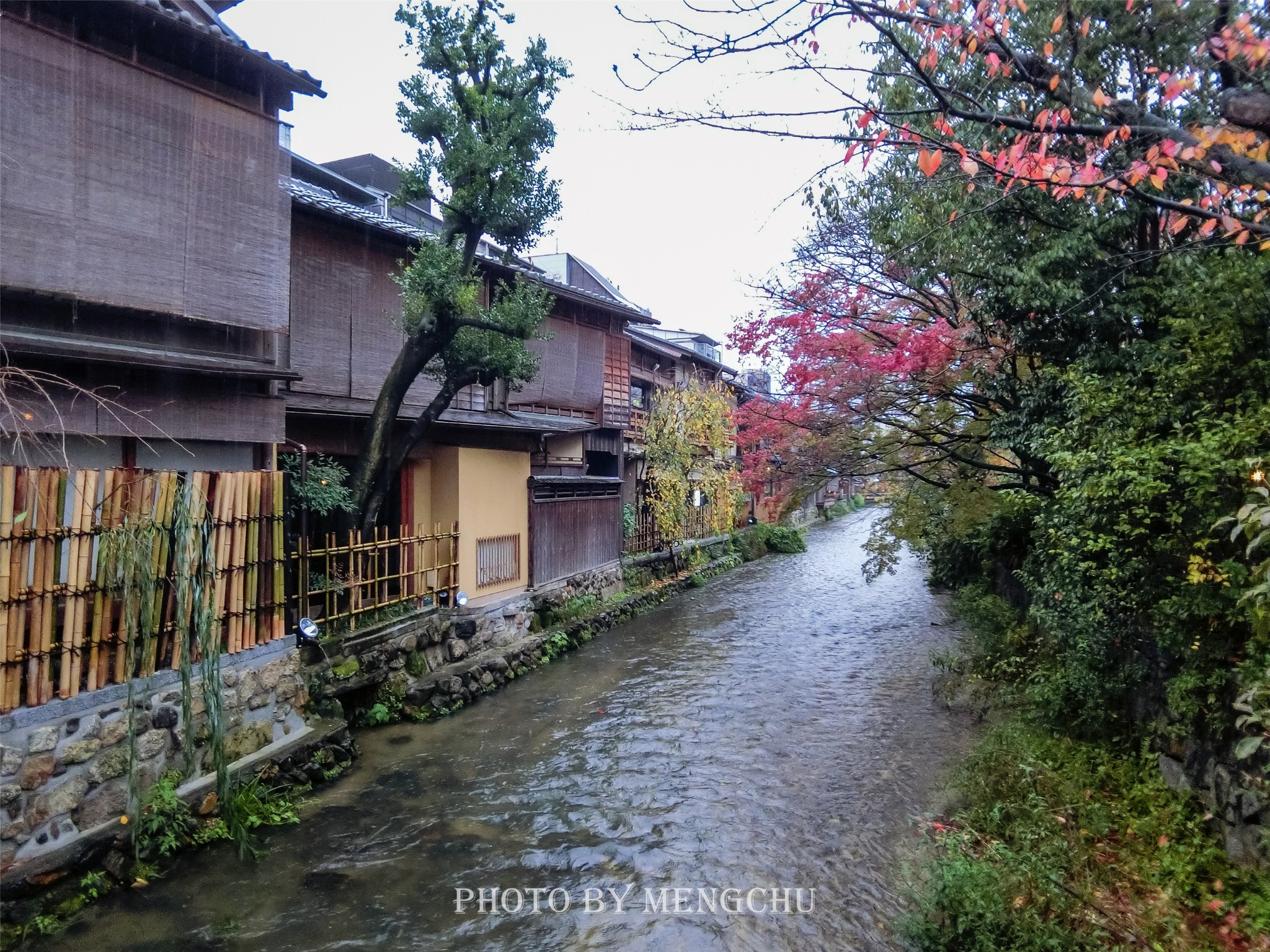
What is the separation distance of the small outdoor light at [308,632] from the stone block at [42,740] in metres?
3.38

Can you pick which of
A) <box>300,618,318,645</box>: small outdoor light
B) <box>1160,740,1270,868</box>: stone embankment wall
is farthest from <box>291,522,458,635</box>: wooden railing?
<box>1160,740,1270,868</box>: stone embankment wall

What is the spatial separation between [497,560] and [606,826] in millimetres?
7544

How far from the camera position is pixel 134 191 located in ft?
27.2

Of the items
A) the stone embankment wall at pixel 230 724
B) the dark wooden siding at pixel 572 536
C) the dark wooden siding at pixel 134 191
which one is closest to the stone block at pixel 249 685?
the stone embankment wall at pixel 230 724

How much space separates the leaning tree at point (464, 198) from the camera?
10703 mm

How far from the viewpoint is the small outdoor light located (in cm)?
931

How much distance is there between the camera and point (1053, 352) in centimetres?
877

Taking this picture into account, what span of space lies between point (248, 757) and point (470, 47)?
975cm

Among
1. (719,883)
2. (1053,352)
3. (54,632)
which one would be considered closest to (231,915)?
(54,632)

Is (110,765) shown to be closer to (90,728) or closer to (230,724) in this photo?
(90,728)

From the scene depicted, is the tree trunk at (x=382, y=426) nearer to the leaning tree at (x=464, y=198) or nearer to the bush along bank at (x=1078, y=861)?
the leaning tree at (x=464, y=198)

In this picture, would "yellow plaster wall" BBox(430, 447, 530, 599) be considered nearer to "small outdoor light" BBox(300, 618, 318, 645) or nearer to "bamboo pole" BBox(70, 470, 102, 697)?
"small outdoor light" BBox(300, 618, 318, 645)

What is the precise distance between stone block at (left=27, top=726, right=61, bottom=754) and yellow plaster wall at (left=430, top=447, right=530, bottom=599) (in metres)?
7.52

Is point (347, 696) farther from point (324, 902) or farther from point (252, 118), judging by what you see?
point (252, 118)
